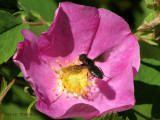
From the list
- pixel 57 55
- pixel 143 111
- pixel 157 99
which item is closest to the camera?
pixel 57 55

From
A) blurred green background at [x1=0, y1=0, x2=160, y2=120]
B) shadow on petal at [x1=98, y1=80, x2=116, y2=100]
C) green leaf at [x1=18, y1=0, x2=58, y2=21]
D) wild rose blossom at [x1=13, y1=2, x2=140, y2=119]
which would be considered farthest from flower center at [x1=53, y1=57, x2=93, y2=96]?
green leaf at [x1=18, y1=0, x2=58, y2=21]

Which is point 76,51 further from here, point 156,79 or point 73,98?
point 156,79

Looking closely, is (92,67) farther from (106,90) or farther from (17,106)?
(17,106)

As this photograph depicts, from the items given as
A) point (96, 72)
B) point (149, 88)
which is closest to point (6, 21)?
point (96, 72)

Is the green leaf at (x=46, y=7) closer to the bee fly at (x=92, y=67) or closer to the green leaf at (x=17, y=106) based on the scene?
the bee fly at (x=92, y=67)

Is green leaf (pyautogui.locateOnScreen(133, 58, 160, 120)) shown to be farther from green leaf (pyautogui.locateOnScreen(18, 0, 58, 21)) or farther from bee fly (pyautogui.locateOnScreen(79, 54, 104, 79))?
green leaf (pyautogui.locateOnScreen(18, 0, 58, 21))

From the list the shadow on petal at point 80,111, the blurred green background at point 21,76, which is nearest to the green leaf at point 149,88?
the blurred green background at point 21,76

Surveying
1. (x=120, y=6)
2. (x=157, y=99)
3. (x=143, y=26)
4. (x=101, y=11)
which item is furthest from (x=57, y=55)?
(x=120, y=6)
